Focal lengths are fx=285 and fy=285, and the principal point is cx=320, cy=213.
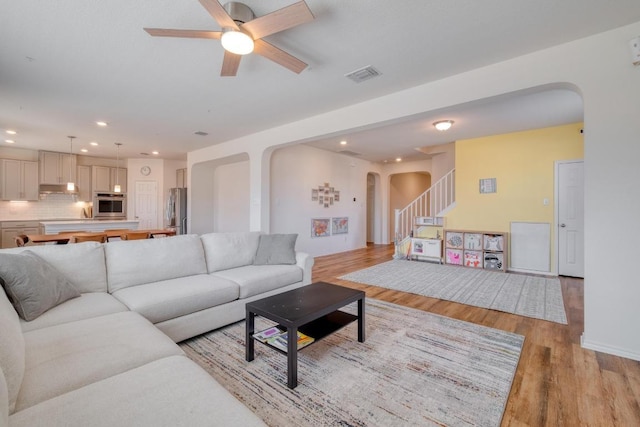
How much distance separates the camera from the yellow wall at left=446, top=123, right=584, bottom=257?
4.99 metres

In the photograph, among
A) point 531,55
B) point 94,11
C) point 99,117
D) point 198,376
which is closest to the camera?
point 198,376

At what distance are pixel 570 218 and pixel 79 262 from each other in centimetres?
679

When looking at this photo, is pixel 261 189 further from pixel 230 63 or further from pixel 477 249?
pixel 477 249

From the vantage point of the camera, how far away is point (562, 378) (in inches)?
78.4

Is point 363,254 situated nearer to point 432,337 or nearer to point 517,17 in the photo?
point 432,337

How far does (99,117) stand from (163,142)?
1.71m

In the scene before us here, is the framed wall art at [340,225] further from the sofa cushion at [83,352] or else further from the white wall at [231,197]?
the sofa cushion at [83,352]

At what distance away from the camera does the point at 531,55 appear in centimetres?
268

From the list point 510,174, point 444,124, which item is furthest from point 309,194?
point 510,174

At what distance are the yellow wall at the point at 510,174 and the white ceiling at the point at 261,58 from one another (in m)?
0.48

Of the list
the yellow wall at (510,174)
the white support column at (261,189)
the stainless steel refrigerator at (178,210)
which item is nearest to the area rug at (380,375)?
the white support column at (261,189)

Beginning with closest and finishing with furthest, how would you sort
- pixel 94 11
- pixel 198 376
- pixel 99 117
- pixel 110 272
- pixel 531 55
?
1. pixel 198 376
2. pixel 94 11
3. pixel 110 272
4. pixel 531 55
5. pixel 99 117

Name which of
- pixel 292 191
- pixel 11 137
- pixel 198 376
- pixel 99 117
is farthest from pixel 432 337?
pixel 11 137

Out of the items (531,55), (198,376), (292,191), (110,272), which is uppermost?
(531,55)
